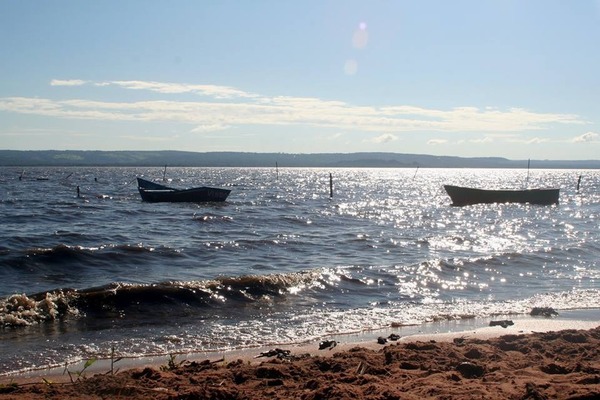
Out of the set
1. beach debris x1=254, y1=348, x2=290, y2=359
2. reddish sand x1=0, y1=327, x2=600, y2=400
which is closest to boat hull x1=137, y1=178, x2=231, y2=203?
beach debris x1=254, y1=348, x2=290, y2=359

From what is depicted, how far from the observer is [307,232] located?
2966 centimetres

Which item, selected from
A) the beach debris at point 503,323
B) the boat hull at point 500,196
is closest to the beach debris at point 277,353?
the beach debris at point 503,323

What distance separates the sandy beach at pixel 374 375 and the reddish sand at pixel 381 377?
0.4 inches

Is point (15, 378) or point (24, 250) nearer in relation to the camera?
point (15, 378)

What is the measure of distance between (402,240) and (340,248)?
392 centimetres

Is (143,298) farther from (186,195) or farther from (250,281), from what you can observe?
(186,195)

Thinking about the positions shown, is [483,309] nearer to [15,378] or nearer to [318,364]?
[318,364]

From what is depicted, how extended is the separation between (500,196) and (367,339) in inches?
1744

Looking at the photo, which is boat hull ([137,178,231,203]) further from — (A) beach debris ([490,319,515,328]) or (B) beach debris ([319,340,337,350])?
(B) beach debris ([319,340,337,350])

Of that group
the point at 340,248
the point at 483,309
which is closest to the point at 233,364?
the point at 483,309

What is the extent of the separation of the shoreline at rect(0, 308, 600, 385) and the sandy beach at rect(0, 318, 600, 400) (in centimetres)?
7

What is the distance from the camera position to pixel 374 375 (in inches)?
287

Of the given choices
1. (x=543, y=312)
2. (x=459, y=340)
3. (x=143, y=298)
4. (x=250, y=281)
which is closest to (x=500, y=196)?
(x=250, y=281)

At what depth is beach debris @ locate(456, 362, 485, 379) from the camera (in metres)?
7.29
